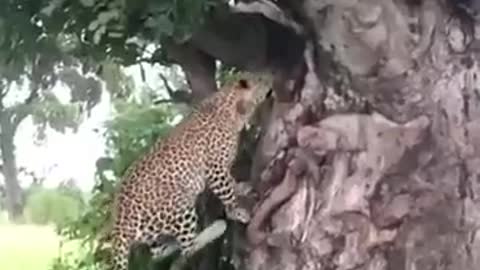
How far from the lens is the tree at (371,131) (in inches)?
61.1

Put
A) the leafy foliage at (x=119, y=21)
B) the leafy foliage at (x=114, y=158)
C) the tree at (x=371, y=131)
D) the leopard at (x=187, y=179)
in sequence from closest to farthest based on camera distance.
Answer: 1. the leafy foliage at (x=119, y=21)
2. the tree at (x=371, y=131)
3. the leopard at (x=187, y=179)
4. the leafy foliage at (x=114, y=158)

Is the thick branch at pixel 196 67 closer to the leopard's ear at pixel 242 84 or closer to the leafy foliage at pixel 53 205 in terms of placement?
the leopard's ear at pixel 242 84

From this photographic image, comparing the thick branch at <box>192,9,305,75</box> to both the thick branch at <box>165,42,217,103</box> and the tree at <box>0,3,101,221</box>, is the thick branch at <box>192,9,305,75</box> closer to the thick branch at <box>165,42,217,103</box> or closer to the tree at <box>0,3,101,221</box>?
the thick branch at <box>165,42,217,103</box>

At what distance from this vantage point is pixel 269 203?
1.63 metres

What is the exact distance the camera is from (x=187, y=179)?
175cm

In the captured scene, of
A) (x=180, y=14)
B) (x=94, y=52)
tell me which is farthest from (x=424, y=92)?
(x=94, y=52)

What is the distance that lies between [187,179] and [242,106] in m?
0.16

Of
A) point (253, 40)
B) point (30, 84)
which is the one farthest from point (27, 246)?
point (253, 40)

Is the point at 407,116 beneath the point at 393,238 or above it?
above

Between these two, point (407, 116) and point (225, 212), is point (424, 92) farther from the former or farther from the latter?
point (225, 212)

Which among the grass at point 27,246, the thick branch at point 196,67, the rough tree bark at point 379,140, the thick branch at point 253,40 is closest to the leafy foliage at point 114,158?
the grass at point 27,246

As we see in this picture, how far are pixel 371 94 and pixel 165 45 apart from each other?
0.35 meters

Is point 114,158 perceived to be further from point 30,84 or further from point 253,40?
point 253,40

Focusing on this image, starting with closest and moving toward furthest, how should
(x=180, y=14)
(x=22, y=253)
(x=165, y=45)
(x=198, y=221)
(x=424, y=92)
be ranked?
(x=180, y=14)
(x=424, y=92)
(x=165, y=45)
(x=198, y=221)
(x=22, y=253)
